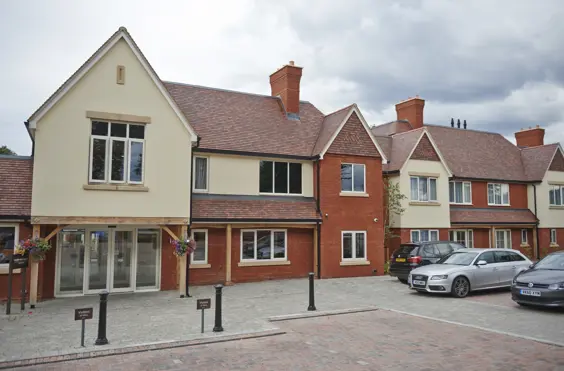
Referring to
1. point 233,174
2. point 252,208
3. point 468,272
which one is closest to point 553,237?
point 468,272

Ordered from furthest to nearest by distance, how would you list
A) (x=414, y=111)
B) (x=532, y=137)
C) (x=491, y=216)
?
(x=532, y=137)
(x=414, y=111)
(x=491, y=216)

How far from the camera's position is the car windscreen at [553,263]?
13.1 metres

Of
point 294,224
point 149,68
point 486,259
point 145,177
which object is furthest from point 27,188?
point 486,259

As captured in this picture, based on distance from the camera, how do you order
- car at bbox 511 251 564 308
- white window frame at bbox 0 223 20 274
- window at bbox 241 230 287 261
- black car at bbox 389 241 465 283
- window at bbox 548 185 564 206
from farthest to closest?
window at bbox 548 185 564 206, window at bbox 241 230 287 261, black car at bbox 389 241 465 283, white window frame at bbox 0 223 20 274, car at bbox 511 251 564 308

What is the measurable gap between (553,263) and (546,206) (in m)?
18.2

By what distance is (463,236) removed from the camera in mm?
26781

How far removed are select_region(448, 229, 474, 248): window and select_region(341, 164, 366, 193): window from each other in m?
8.05

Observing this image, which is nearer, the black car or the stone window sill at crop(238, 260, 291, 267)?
the black car

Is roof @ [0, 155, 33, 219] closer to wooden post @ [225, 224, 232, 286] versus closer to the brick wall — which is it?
wooden post @ [225, 224, 232, 286]

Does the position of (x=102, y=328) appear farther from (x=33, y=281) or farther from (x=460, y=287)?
(x=460, y=287)

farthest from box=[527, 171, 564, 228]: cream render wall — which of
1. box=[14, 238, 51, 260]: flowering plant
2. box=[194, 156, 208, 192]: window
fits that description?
box=[14, 238, 51, 260]: flowering plant

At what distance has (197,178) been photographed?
18531mm

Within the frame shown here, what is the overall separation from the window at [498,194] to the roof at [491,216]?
507 mm

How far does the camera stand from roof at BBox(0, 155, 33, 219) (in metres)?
13.7
